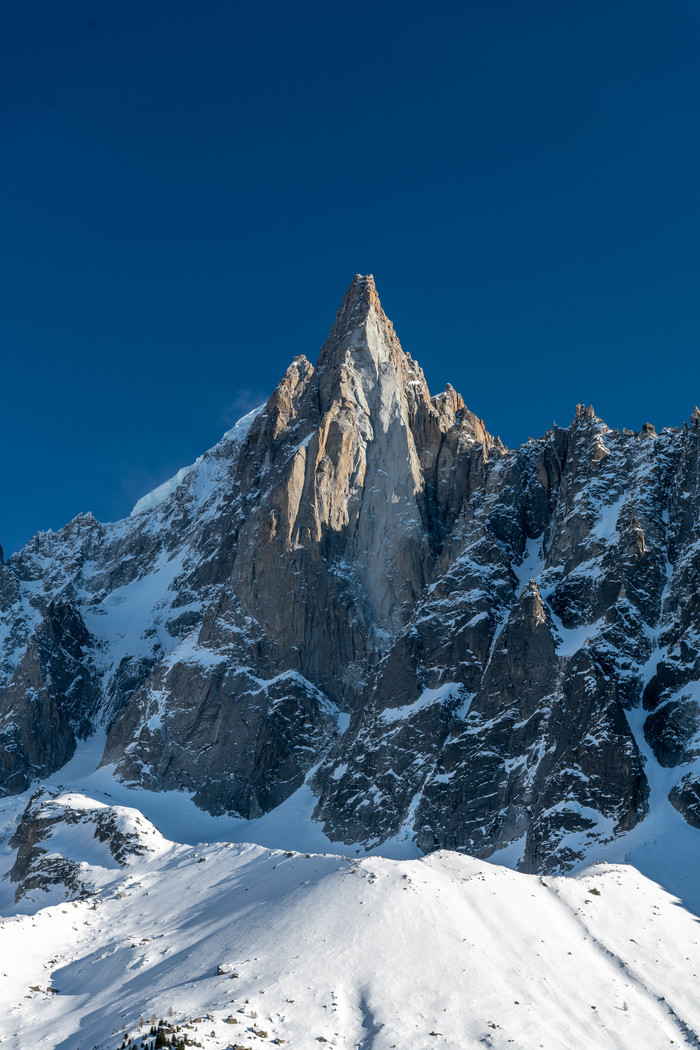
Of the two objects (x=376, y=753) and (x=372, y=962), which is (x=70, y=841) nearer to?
(x=376, y=753)

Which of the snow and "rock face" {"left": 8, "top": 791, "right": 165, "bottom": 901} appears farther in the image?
the snow

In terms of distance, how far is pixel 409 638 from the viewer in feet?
373

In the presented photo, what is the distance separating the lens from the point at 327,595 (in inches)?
5212

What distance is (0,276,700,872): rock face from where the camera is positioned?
89938 millimetres

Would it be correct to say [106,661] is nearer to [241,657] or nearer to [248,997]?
[241,657]

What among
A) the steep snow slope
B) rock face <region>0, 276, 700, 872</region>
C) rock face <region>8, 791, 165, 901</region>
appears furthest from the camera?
rock face <region>0, 276, 700, 872</region>

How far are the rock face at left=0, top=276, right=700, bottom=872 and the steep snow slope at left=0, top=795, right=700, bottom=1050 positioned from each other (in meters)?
23.8

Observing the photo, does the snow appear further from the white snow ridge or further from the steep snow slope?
the steep snow slope

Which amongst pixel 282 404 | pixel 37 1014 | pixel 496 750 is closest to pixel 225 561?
pixel 282 404

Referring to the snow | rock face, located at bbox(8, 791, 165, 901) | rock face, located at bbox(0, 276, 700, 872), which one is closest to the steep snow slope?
rock face, located at bbox(8, 791, 165, 901)

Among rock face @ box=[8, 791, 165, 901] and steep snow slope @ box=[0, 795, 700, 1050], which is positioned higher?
rock face @ box=[8, 791, 165, 901]

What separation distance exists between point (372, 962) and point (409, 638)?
6797 centimetres

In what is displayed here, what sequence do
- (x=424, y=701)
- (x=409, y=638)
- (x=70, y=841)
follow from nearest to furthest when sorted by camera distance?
(x=70, y=841) < (x=424, y=701) < (x=409, y=638)

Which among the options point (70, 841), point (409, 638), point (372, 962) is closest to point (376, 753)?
point (409, 638)
